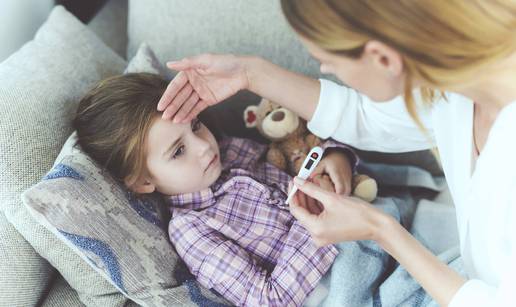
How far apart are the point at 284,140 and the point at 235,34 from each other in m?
0.31

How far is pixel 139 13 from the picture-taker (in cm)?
149

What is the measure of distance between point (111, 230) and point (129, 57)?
676 millimetres

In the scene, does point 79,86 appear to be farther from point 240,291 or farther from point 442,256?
point 442,256

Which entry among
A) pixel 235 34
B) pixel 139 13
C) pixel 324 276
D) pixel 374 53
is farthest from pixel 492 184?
pixel 139 13

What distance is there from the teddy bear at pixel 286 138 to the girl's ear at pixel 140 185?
31 centimetres

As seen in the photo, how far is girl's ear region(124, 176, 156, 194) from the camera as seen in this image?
1198 millimetres

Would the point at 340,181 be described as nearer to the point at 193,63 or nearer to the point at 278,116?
the point at 278,116

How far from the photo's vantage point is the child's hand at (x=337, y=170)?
4.03 ft

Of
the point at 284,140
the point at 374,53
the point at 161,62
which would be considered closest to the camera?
the point at 374,53

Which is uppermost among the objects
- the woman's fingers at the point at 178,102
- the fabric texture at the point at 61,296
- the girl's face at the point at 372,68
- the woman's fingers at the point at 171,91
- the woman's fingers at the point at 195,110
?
the girl's face at the point at 372,68

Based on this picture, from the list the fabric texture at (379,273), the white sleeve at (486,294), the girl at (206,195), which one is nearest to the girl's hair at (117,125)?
the girl at (206,195)

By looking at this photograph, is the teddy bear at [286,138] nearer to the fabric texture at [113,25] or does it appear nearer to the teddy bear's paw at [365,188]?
the teddy bear's paw at [365,188]

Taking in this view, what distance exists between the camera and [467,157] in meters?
0.97

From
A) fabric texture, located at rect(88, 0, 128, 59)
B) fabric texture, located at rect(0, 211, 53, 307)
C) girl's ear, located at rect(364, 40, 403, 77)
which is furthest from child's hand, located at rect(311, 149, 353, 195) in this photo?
fabric texture, located at rect(88, 0, 128, 59)
